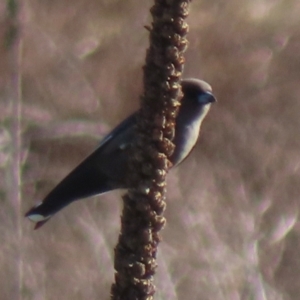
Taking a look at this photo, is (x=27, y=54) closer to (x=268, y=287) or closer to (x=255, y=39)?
(x=255, y=39)

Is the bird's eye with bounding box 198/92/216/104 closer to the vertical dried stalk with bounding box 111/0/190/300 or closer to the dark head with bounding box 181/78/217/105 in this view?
the dark head with bounding box 181/78/217/105

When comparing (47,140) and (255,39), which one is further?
(255,39)

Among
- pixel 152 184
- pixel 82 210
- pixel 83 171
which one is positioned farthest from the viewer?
pixel 82 210

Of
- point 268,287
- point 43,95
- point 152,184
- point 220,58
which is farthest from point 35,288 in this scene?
point 152,184

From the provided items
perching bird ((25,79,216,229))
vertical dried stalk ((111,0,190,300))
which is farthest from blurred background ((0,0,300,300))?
vertical dried stalk ((111,0,190,300))

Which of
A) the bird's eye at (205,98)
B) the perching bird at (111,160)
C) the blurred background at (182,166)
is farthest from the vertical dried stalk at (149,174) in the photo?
the blurred background at (182,166)

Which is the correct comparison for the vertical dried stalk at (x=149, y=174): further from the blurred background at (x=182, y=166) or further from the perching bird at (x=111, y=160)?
the blurred background at (x=182, y=166)

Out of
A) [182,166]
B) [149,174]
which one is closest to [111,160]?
[149,174]
